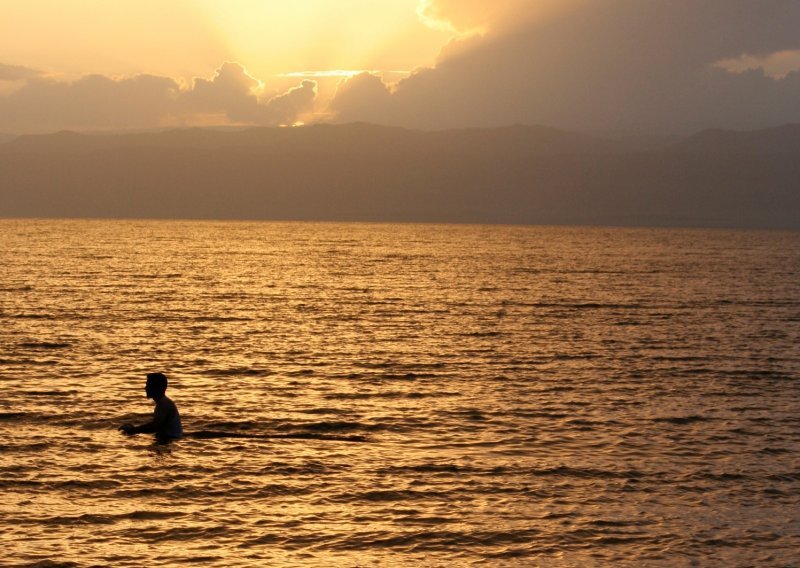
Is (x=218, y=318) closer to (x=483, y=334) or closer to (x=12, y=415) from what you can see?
(x=483, y=334)

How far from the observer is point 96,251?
126 metres

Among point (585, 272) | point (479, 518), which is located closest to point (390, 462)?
point (479, 518)

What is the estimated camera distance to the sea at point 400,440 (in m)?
16.8

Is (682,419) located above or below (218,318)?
below

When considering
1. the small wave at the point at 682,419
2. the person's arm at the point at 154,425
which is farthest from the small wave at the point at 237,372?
the small wave at the point at 682,419

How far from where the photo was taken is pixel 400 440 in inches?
932

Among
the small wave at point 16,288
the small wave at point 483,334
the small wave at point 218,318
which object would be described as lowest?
the small wave at point 483,334

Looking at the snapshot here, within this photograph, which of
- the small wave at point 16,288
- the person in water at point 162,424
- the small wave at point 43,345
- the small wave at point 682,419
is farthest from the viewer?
the small wave at point 16,288

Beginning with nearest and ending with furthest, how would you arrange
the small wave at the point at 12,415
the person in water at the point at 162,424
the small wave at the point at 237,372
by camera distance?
the person in water at the point at 162,424 < the small wave at the point at 12,415 < the small wave at the point at 237,372

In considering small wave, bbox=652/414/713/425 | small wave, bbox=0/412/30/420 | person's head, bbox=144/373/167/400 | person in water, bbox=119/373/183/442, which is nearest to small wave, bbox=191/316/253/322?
small wave, bbox=0/412/30/420

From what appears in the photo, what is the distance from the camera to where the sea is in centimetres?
1677

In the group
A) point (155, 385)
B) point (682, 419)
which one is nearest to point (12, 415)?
point (155, 385)

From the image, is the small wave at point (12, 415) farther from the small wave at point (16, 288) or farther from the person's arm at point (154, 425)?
the small wave at point (16, 288)

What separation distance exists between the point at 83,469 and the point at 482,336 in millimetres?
27267
